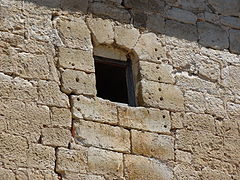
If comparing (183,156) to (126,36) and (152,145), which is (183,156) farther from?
(126,36)

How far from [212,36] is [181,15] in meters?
0.39

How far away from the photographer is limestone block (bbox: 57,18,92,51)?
7.55 m

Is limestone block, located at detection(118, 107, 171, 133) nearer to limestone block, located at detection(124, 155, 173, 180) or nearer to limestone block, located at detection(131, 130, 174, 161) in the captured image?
limestone block, located at detection(131, 130, 174, 161)

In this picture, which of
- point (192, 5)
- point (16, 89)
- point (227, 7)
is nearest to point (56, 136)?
point (16, 89)

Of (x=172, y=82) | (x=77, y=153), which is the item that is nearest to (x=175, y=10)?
(x=172, y=82)

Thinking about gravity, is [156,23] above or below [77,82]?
above

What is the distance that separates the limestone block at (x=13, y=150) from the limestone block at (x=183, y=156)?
147 cm

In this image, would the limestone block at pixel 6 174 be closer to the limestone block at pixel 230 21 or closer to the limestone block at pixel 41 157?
the limestone block at pixel 41 157

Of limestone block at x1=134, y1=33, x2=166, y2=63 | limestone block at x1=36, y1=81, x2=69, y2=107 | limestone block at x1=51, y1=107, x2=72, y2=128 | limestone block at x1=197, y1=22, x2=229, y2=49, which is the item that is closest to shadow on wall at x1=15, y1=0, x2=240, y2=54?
limestone block at x1=197, y1=22, x2=229, y2=49

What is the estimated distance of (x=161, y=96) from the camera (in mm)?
7664

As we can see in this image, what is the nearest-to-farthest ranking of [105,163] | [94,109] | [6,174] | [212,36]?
[6,174], [105,163], [94,109], [212,36]

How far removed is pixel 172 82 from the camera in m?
7.80

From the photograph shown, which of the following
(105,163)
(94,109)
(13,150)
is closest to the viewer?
(13,150)

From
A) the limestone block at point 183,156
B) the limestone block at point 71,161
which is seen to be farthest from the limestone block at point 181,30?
the limestone block at point 71,161
